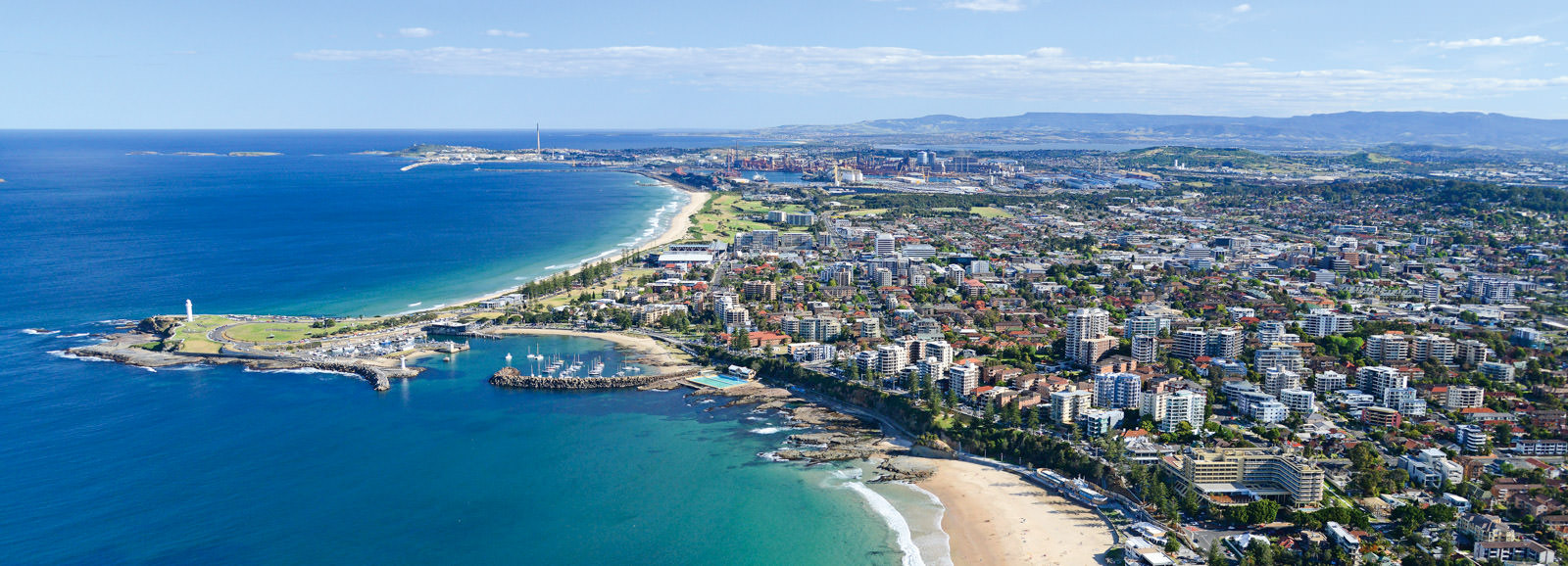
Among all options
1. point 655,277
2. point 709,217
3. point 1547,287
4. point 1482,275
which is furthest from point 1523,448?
point 709,217

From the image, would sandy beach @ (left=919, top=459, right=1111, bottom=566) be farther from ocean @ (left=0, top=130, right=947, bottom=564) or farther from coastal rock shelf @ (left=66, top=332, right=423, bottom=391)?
coastal rock shelf @ (left=66, top=332, right=423, bottom=391)

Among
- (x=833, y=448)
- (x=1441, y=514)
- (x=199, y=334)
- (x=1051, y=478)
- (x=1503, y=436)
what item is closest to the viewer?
(x=1441, y=514)

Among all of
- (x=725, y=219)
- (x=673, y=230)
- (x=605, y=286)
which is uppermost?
(x=725, y=219)

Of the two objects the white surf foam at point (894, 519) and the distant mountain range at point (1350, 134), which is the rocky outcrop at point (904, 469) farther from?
the distant mountain range at point (1350, 134)

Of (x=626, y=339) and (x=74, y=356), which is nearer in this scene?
(x=74, y=356)

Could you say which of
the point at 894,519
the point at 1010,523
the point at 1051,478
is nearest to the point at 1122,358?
the point at 1051,478

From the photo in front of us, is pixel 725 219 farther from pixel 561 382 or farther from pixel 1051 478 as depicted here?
pixel 1051 478

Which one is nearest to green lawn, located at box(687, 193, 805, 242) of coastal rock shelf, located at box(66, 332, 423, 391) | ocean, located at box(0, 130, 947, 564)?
ocean, located at box(0, 130, 947, 564)
